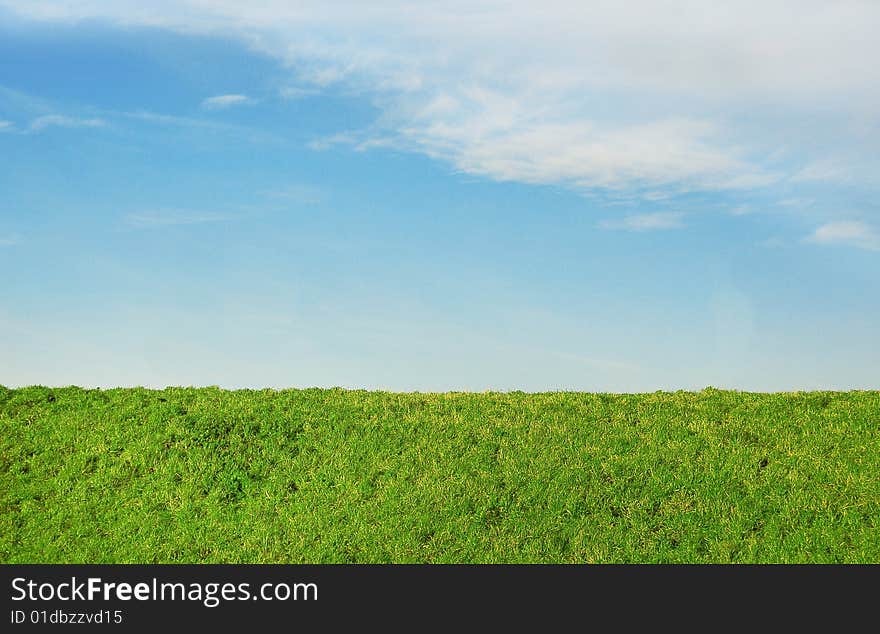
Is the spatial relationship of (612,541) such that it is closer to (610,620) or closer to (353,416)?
(610,620)

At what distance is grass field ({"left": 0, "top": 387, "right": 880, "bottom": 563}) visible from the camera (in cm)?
959

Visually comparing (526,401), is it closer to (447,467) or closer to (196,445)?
(447,467)

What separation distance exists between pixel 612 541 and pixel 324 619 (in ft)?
11.8

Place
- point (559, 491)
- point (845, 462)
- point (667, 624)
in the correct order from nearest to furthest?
point (667, 624) → point (559, 491) → point (845, 462)

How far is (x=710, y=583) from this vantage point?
8.93 meters

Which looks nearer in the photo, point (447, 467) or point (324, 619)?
point (324, 619)

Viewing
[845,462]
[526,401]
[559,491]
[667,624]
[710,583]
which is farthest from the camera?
[526,401]

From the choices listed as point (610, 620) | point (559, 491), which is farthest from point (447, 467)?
point (610, 620)

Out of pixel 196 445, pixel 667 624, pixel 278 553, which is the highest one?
pixel 196 445

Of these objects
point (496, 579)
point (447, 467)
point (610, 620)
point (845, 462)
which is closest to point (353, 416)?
point (447, 467)

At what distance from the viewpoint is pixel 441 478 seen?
414 inches

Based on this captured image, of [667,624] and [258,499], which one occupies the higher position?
[258,499]

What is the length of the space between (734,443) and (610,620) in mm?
4197

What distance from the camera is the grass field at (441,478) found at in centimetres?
959
